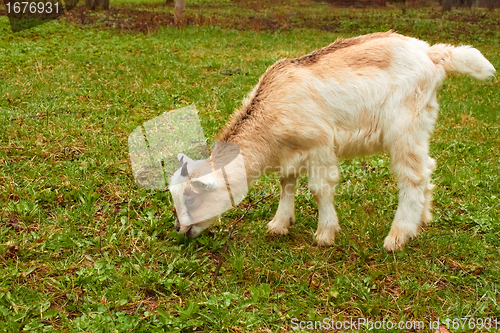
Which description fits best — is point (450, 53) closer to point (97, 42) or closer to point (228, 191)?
point (228, 191)

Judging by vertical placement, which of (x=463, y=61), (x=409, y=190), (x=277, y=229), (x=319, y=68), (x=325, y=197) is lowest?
(x=277, y=229)

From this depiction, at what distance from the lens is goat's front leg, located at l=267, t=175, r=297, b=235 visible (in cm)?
472

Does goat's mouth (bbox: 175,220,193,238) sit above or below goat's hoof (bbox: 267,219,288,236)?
above

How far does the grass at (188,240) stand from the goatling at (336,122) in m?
0.41

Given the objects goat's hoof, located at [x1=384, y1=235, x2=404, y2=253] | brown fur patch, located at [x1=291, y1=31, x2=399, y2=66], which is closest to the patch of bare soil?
brown fur patch, located at [x1=291, y1=31, x2=399, y2=66]

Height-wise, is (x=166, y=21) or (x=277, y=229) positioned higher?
(x=166, y=21)

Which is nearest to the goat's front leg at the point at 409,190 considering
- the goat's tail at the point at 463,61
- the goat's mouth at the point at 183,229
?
the goat's tail at the point at 463,61

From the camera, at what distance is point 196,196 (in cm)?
407

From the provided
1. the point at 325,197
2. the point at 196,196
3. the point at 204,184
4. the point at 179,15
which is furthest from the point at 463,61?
the point at 179,15

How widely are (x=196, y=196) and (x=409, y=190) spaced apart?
216 centimetres

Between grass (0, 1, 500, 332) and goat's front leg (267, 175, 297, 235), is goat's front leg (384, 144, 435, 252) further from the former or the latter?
goat's front leg (267, 175, 297, 235)

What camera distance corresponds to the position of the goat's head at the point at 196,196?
13.1ft

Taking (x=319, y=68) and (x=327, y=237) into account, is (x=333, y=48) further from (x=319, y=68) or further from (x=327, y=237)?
(x=327, y=237)

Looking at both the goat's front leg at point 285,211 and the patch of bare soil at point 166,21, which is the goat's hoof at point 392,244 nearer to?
the goat's front leg at point 285,211
